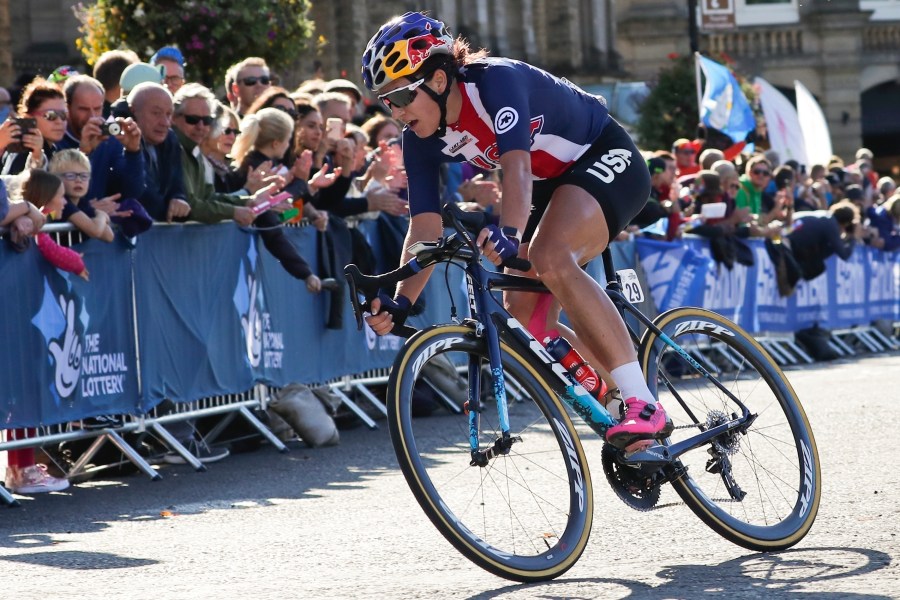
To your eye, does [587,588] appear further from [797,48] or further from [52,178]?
[797,48]

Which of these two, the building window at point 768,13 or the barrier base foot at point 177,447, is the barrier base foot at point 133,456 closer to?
the barrier base foot at point 177,447

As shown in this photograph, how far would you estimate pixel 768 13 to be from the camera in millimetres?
59844

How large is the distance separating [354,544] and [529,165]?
6.19 ft

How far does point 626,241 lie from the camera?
53.8ft

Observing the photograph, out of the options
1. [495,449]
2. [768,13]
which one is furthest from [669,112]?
[495,449]

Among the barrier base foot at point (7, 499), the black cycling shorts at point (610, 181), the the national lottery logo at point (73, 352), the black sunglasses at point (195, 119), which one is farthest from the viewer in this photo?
the black sunglasses at point (195, 119)

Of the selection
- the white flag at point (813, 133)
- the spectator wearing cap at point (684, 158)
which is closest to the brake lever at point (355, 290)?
the spectator wearing cap at point (684, 158)

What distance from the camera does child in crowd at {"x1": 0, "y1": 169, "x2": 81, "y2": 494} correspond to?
9.16m

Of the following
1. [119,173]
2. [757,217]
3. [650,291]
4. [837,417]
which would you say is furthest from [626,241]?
[119,173]

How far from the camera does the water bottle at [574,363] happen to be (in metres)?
5.93

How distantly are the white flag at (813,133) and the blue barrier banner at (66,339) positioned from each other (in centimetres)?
1918

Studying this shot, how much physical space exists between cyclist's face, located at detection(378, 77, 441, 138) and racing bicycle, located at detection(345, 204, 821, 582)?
15.9 inches

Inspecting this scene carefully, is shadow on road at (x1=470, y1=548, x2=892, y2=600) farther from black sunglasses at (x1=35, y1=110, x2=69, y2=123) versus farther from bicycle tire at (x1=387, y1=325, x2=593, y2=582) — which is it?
black sunglasses at (x1=35, y1=110, x2=69, y2=123)

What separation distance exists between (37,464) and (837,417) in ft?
17.6
